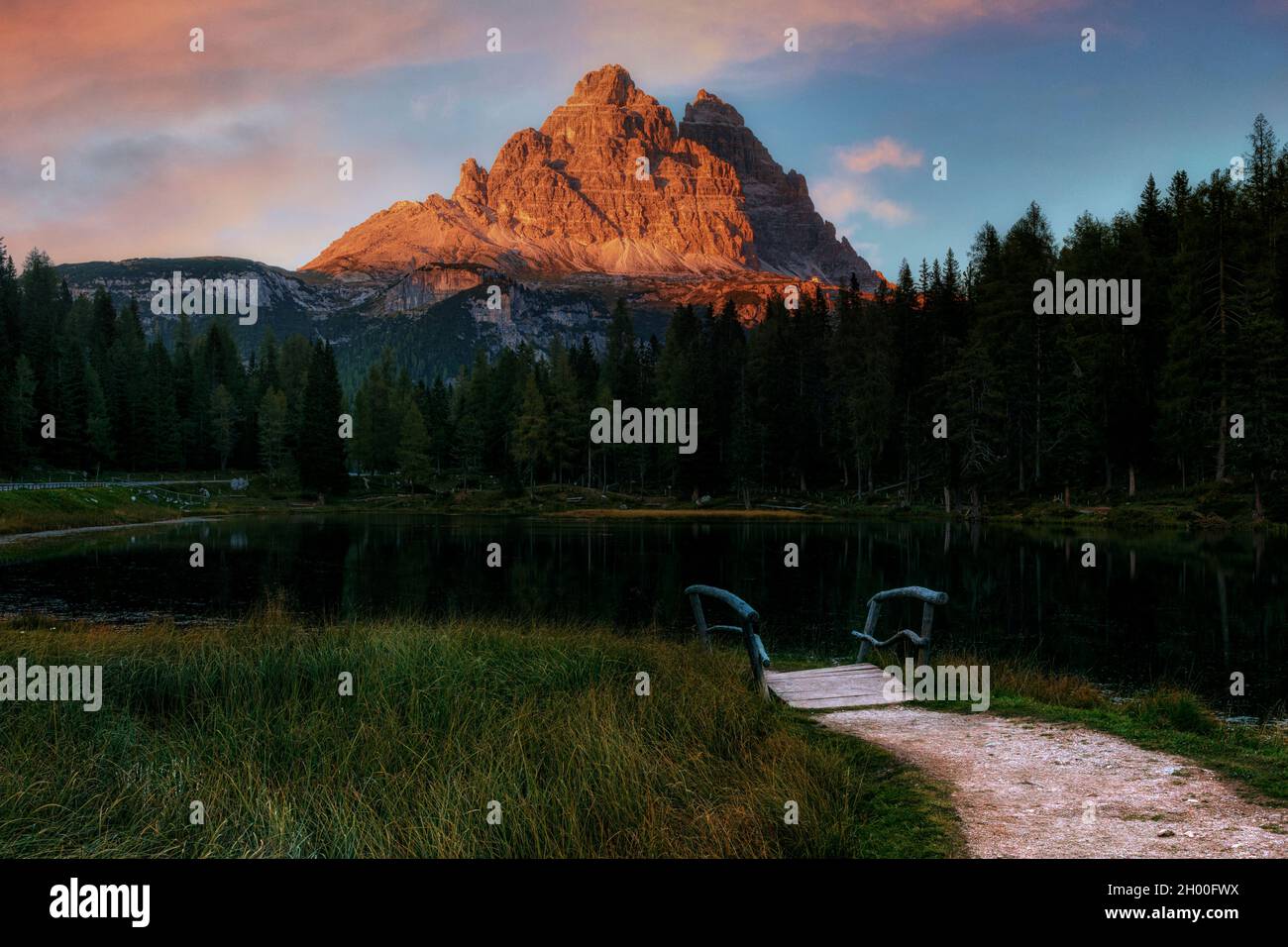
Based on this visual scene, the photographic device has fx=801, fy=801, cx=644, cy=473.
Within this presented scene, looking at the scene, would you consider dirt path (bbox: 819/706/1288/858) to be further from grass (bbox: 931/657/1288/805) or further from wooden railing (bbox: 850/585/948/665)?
wooden railing (bbox: 850/585/948/665)

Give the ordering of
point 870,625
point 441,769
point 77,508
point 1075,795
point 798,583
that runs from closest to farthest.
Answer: point 1075,795, point 441,769, point 870,625, point 798,583, point 77,508

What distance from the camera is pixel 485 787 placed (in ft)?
23.0

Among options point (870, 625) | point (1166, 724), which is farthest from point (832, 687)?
point (1166, 724)

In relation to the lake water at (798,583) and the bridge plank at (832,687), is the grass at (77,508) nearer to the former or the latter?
the lake water at (798,583)

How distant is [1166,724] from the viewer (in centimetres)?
1083

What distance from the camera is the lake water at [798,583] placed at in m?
20.5

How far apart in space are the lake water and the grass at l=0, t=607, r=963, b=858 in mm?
8303

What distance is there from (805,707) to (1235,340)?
5665 cm

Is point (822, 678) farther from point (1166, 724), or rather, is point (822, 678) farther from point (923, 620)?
point (1166, 724)

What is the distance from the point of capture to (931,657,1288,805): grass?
8.13 metres

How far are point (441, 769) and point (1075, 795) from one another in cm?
588

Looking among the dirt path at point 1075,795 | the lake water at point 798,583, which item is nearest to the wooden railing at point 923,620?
the dirt path at point 1075,795

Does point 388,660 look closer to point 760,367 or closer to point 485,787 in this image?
point 485,787

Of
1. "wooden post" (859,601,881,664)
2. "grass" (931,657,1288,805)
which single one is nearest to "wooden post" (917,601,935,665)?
"grass" (931,657,1288,805)
